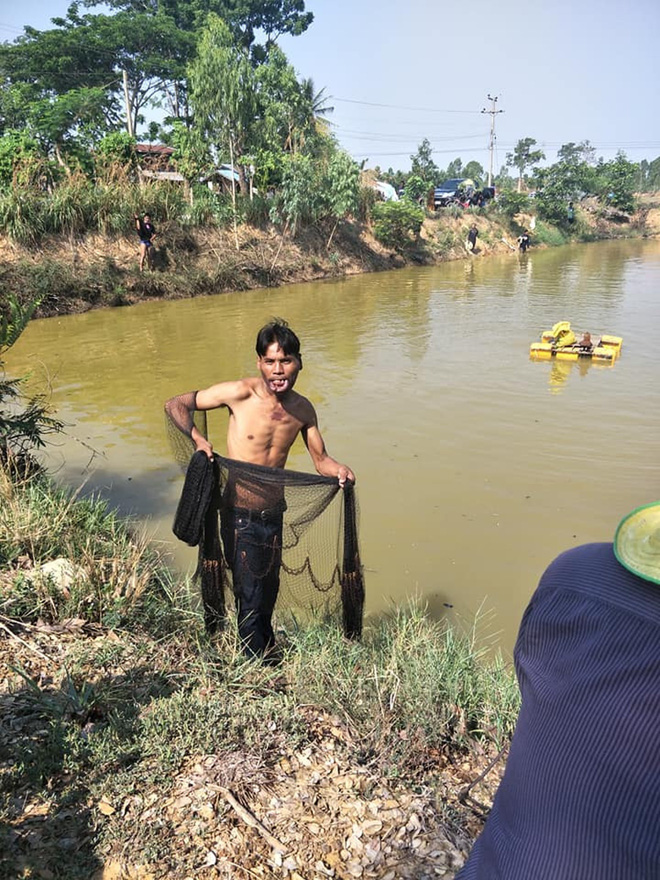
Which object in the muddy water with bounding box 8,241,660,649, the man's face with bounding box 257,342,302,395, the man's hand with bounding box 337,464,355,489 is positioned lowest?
the muddy water with bounding box 8,241,660,649

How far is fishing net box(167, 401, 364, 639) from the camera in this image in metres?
2.90

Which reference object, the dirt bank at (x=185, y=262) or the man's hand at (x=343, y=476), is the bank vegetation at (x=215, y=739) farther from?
the dirt bank at (x=185, y=262)

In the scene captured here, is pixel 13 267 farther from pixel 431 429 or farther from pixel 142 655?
pixel 142 655

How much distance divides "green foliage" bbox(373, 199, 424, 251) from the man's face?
80.1 ft

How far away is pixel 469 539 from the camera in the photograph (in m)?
4.79

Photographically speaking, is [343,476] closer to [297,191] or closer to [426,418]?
[426,418]

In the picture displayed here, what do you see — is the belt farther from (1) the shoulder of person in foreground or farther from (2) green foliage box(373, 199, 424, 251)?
(2) green foliage box(373, 199, 424, 251)

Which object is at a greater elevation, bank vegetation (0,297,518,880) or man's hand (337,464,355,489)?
man's hand (337,464,355,489)

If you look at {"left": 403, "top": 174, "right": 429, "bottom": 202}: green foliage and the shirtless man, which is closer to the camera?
the shirtless man

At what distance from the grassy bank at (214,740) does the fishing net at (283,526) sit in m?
0.18

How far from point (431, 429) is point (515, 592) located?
10.7ft

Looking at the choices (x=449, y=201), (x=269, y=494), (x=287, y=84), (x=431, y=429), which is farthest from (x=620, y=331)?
(x=449, y=201)

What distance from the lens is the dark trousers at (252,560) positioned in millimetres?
2992

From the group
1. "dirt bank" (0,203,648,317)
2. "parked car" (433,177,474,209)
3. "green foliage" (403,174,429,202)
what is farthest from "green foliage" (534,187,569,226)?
"dirt bank" (0,203,648,317)
